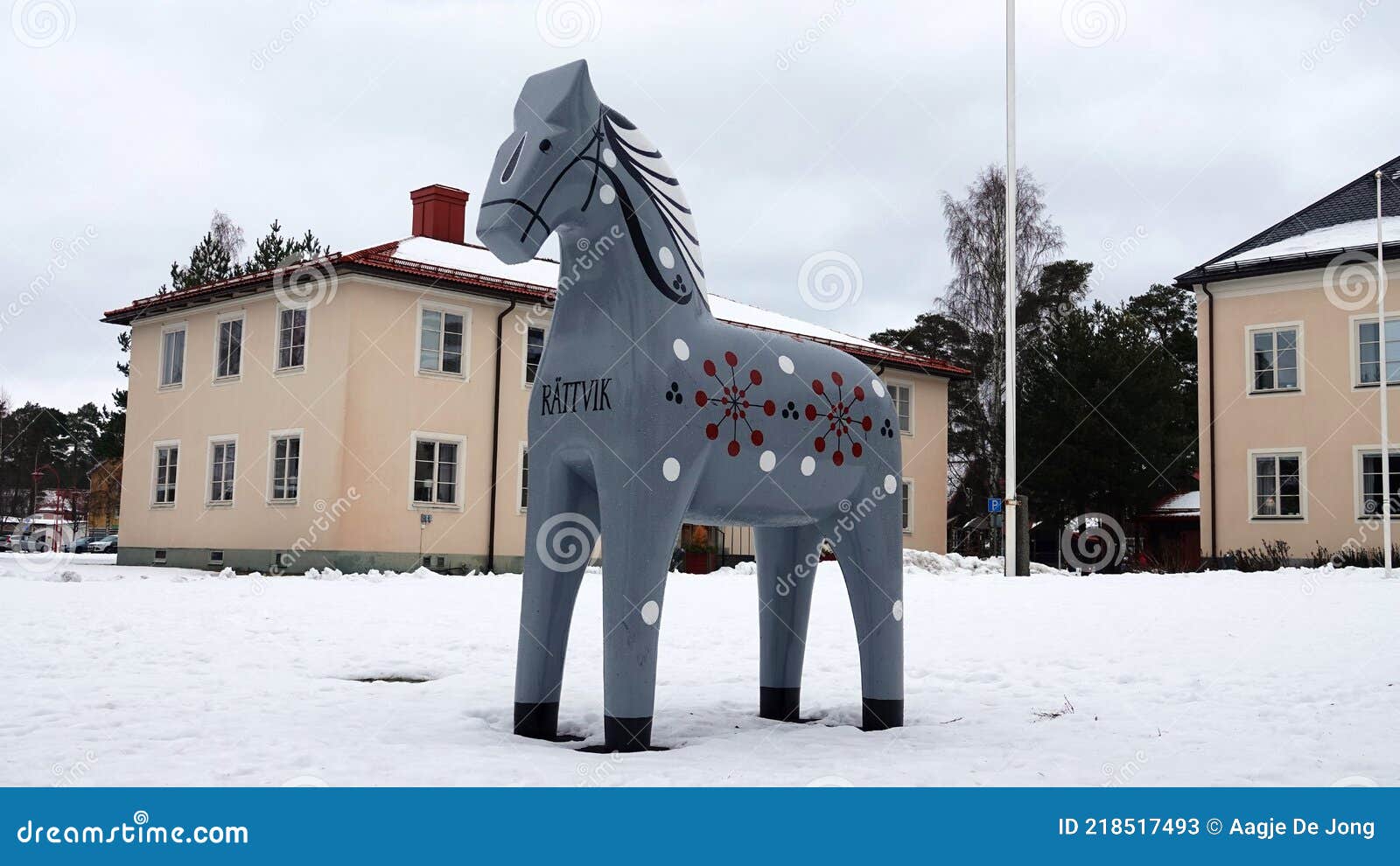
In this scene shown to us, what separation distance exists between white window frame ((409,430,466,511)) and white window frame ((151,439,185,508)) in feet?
17.7

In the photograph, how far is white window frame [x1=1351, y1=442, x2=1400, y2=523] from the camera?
22.9 metres

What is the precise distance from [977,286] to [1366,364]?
1160 centimetres

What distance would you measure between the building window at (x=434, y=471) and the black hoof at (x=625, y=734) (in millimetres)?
16292

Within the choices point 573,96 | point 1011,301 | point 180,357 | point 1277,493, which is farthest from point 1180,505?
point 573,96

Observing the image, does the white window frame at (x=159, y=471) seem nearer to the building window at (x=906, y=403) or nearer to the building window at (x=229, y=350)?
the building window at (x=229, y=350)

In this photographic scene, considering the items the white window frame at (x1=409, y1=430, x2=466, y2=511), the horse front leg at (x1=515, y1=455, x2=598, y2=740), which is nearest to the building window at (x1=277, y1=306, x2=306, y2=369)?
the white window frame at (x1=409, y1=430, x2=466, y2=511)

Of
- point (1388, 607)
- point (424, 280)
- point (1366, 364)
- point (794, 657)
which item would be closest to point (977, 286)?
point (1366, 364)

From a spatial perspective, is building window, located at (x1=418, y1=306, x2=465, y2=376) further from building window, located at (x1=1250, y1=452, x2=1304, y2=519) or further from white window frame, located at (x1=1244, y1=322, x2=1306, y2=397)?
building window, located at (x1=1250, y1=452, x2=1304, y2=519)

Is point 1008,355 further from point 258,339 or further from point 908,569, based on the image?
point 258,339

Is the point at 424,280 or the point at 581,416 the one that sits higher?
the point at 424,280

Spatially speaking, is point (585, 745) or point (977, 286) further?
point (977, 286)

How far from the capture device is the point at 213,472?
22.8 m

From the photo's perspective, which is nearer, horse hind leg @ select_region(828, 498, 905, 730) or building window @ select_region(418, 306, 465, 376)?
horse hind leg @ select_region(828, 498, 905, 730)

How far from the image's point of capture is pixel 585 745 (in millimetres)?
5918
